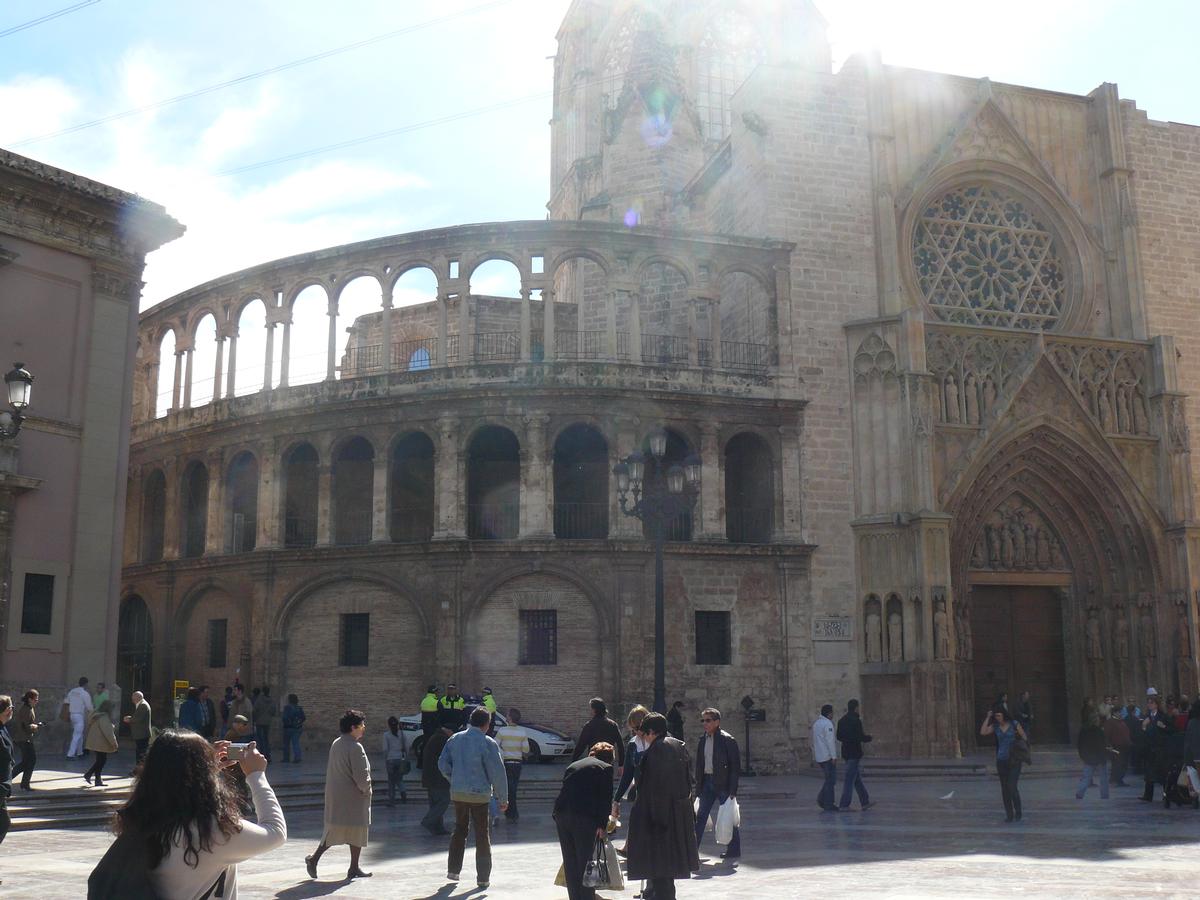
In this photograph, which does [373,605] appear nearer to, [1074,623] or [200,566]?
[200,566]

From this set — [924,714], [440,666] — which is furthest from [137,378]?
[924,714]

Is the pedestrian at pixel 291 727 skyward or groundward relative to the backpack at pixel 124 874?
groundward

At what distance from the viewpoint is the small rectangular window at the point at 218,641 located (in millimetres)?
29953

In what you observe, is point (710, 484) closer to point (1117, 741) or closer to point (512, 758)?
point (1117, 741)

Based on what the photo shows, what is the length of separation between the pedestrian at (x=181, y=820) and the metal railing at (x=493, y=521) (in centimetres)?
2393

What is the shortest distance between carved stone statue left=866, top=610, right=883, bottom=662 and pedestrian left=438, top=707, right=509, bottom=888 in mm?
17812

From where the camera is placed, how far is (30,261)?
21641 millimetres

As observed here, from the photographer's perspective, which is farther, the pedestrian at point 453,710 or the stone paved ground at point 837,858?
the pedestrian at point 453,710

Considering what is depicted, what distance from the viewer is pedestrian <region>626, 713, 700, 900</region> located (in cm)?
867

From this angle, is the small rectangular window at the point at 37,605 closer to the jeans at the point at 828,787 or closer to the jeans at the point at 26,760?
the jeans at the point at 26,760

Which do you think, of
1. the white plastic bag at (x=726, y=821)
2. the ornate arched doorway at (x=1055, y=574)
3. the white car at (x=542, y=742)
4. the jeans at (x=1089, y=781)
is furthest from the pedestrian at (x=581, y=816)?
the ornate arched doorway at (x=1055, y=574)

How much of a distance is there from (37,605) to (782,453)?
1552cm

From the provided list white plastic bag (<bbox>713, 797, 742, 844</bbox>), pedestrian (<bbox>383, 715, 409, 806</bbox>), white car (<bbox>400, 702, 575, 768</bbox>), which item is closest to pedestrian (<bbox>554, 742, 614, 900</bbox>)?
white plastic bag (<bbox>713, 797, 742, 844</bbox>)

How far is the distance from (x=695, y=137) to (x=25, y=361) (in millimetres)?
23111
